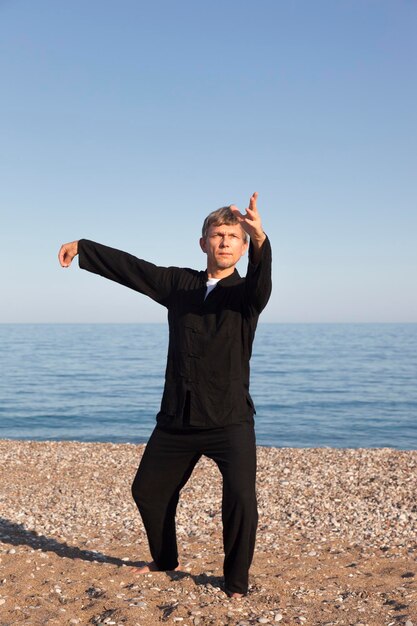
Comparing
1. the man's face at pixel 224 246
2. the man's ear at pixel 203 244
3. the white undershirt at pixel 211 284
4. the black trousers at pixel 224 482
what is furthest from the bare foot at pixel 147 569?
the man's ear at pixel 203 244

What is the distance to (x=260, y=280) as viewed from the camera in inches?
169

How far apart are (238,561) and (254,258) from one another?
2194 millimetres

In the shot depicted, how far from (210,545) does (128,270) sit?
3.24 metres

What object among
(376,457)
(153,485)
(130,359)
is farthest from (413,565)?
(130,359)

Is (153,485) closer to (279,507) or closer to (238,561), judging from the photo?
(238,561)

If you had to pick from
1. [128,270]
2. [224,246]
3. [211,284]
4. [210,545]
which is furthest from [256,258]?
[210,545]

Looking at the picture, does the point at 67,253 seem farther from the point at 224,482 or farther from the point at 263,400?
the point at 263,400

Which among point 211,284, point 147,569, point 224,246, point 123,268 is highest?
point 224,246

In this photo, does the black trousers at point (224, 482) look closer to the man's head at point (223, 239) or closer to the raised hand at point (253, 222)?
the man's head at point (223, 239)

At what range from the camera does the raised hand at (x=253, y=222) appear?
4.07m

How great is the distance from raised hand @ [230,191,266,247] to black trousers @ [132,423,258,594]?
4.44ft

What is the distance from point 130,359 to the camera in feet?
165

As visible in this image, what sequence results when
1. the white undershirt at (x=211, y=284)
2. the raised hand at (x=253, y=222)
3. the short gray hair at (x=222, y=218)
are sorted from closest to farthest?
the raised hand at (x=253, y=222) < the short gray hair at (x=222, y=218) < the white undershirt at (x=211, y=284)

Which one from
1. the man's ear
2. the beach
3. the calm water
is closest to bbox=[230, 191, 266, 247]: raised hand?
the man's ear
